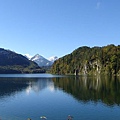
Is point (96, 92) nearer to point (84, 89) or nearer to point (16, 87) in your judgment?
point (84, 89)

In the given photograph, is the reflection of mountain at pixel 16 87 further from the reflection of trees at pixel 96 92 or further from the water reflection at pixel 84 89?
the reflection of trees at pixel 96 92

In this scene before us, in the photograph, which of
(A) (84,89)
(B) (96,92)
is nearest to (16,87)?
(A) (84,89)

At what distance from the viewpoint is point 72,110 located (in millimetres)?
58406

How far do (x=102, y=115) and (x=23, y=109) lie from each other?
20861 mm

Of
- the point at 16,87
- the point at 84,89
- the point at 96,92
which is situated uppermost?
the point at 16,87

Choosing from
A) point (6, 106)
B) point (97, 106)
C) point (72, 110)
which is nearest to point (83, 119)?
point (72, 110)

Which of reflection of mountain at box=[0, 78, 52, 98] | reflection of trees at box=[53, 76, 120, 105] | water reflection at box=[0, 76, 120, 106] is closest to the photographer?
reflection of trees at box=[53, 76, 120, 105]

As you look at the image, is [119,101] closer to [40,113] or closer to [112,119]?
[112,119]

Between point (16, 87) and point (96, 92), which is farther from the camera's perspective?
point (16, 87)

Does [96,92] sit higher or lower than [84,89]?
lower

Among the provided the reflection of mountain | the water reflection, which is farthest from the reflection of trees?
the reflection of mountain

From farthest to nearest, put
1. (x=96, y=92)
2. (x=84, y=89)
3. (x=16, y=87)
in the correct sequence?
(x=16, y=87), (x=84, y=89), (x=96, y=92)

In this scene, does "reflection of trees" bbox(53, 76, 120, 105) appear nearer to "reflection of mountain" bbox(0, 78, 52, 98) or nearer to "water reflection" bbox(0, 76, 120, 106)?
"water reflection" bbox(0, 76, 120, 106)

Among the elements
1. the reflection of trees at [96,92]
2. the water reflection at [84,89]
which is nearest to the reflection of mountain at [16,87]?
the water reflection at [84,89]
